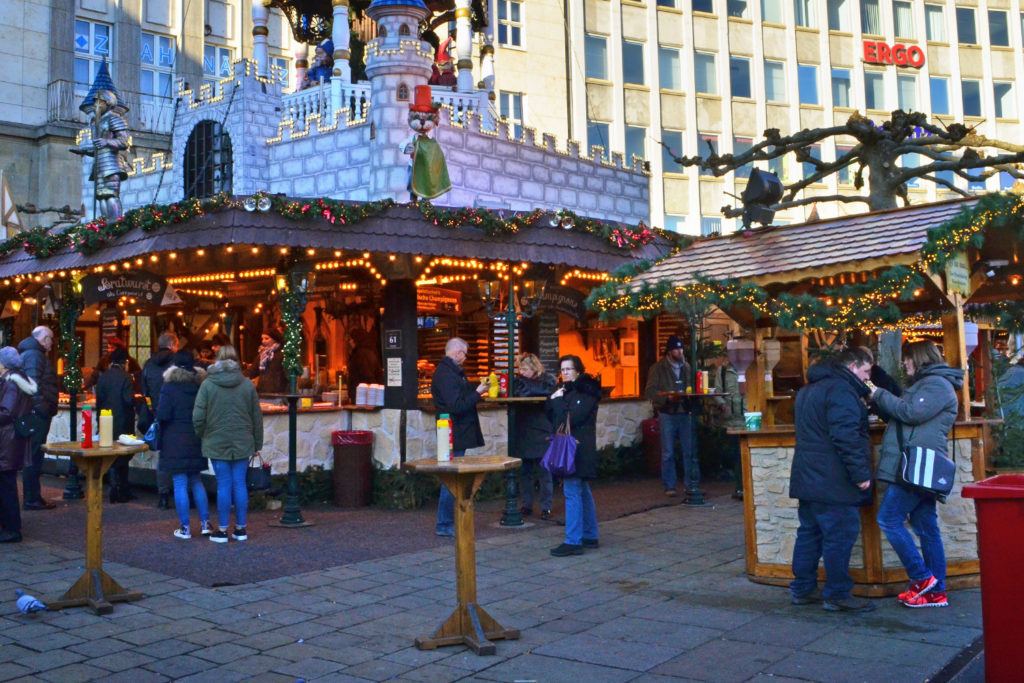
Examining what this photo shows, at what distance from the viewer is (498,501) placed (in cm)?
1188

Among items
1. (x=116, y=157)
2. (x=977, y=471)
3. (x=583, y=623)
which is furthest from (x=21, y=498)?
(x=977, y=471)

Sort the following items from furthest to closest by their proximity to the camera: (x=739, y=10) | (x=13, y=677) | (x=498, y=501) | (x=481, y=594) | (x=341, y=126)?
(x=739, y=10), (x=341, y=126), (x=498, y=501), (x=481, y=594), (x=13, y=677)

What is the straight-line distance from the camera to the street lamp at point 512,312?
33.1ft

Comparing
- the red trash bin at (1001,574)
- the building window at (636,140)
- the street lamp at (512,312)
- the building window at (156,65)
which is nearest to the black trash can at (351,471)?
the street lamp at (512,312)

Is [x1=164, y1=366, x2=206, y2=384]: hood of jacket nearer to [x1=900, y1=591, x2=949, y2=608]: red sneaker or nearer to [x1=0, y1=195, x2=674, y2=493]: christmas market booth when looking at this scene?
[x1=0, y1=195, x2=674, y2=493]: christmas market booth

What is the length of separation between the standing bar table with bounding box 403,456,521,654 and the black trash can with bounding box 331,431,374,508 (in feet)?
19.1

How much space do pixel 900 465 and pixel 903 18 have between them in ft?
120

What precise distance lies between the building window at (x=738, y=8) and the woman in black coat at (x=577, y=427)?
3086 cm

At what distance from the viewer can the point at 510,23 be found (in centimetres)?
3167

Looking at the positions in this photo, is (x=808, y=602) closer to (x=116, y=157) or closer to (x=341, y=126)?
(x=341, y=126)

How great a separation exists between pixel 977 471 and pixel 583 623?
3213 mm

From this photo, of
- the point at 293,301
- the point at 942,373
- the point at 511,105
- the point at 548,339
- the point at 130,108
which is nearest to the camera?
the point at 942,373

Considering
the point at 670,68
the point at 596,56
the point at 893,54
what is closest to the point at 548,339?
the point at 596,56

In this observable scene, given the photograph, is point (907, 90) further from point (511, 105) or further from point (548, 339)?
point (548, 339)
